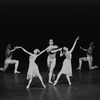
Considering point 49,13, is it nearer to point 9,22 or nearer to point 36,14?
point 36,14

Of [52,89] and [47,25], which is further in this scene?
[47,25]

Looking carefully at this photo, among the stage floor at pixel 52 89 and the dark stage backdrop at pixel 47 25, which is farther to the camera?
the dark stage backdrop at pixel 47 25

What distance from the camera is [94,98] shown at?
7547mm

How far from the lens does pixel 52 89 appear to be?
8.55m

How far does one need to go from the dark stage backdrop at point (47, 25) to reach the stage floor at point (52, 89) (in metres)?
4.68

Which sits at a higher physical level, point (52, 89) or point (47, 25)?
point (47, 25)

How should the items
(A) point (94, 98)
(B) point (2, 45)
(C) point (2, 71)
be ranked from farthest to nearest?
(B) point (2, 45), (C) point (2, 71), (A) point (94, 98)

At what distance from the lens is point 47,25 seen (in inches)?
600

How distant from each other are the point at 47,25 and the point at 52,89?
7.10 meters

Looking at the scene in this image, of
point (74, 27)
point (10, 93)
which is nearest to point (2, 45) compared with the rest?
point (74, 27)

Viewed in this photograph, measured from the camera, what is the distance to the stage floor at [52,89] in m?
7.73

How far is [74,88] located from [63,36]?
679cm

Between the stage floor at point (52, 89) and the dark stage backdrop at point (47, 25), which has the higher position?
the dark stage backdrop at point (47, 25)

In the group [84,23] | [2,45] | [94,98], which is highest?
[84,23]
